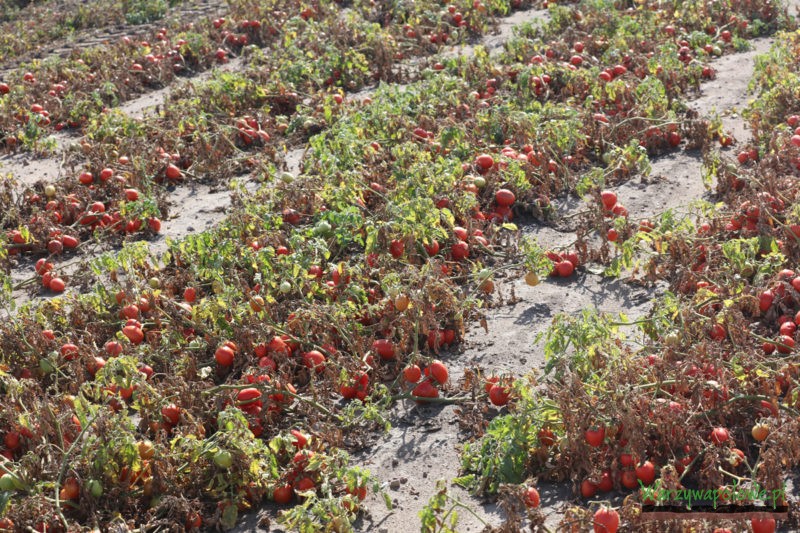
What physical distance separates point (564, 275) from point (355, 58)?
4699mm

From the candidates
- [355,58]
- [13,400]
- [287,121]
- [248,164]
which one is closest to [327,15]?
[355,58]

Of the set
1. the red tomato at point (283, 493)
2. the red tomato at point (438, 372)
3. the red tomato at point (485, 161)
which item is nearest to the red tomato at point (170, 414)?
the red tomato at point (283, 493)

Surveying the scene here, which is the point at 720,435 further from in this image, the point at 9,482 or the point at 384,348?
the point at 9,482

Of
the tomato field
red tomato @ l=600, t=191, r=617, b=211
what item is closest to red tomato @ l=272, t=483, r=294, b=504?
the tomato field

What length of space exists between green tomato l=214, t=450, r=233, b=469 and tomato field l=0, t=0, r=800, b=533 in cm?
4

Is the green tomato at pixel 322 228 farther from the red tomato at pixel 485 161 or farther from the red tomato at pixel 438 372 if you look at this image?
the red tomato at pixel 438 372

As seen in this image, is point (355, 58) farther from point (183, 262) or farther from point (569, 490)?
point (569, 490)

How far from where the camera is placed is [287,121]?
30.0ft

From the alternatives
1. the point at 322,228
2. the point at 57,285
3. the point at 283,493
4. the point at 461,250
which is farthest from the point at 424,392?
the point at 57,285

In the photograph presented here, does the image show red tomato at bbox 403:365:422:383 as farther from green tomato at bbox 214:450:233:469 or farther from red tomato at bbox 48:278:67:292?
red tomato at bbox 48:278:67:292

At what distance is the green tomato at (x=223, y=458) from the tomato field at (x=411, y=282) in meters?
0.04

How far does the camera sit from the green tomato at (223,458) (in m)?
4.34

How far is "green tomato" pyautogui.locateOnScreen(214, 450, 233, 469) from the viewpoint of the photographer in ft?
14.2

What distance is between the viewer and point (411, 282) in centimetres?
549
